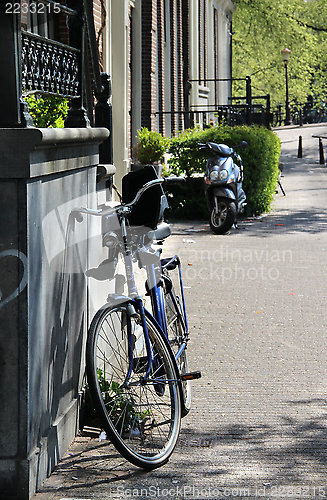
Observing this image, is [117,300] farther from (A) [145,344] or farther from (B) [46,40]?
(B) [46,40]

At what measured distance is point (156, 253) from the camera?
202 inches

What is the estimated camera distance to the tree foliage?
35781 mm

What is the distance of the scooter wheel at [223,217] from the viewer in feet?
43.8

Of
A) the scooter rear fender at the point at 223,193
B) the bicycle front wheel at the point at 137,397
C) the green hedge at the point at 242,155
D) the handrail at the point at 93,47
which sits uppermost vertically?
the handrail at the point at 93,47

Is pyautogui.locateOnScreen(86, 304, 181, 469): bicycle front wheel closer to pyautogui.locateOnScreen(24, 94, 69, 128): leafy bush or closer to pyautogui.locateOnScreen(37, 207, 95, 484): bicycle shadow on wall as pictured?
pyautogui.locateOnScreen(37, 207, 95, 484): bicycle shadow on wall

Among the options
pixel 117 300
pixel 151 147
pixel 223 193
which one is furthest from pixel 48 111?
pixel 151 147

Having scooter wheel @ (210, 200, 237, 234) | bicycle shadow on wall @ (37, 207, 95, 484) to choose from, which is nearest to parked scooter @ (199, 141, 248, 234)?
scooter wheel @ (210, 200, 237, 234)

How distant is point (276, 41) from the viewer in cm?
3659

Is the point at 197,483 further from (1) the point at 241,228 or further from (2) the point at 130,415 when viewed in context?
(1) the point at 241,228

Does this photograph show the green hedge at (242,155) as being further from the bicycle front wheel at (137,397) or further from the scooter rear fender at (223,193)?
the bicycle front wheel at (137,397)

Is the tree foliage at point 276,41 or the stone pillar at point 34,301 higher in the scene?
the tree foliage at point 276,41

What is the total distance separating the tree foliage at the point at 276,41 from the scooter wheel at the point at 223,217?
23.8 meters

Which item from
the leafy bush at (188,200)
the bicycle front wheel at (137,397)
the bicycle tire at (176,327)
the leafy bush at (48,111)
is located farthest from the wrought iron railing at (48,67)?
the leafy bush at (188,200)

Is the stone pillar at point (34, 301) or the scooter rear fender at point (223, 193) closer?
the stone pillar at point (34, 301)
